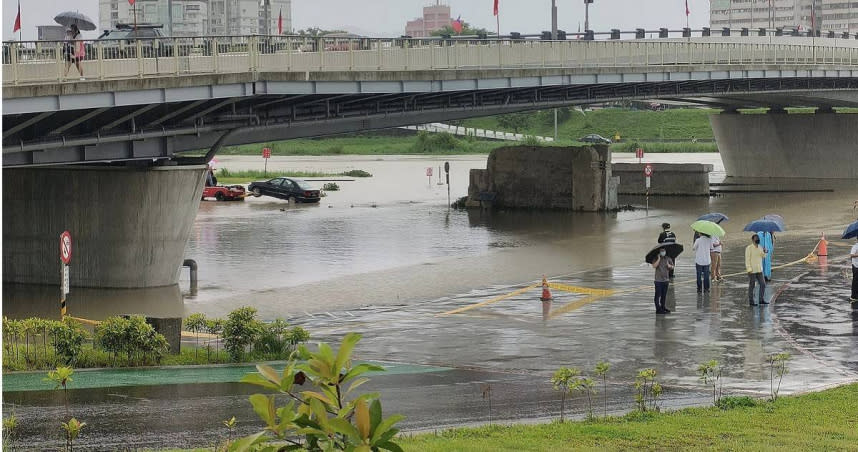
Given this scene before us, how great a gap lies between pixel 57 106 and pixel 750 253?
13.1 metres

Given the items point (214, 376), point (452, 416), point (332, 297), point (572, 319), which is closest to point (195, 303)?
point (332, 297)

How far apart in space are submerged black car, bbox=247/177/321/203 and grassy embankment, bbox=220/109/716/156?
50.8 meters

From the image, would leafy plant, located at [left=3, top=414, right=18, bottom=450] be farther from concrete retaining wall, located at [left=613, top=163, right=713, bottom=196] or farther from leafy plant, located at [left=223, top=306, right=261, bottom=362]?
concrete retaining wall, located at [left=613, top=163, right=713, bottom=196]

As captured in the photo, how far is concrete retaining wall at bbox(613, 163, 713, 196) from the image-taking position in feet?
203

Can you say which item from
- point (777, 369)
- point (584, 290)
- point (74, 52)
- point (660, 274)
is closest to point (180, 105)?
point (74, 52)

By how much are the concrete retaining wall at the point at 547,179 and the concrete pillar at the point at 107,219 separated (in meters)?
25.1

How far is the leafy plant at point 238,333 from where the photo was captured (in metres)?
19.3

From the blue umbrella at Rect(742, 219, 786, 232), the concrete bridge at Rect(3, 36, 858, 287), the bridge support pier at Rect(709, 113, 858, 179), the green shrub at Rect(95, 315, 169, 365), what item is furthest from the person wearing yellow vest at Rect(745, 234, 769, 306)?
the bridge support pier at Rect(709, 113, 858, 179)

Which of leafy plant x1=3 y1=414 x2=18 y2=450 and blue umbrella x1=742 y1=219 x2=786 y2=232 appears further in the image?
blue umbrella x1=742 y1=219 x2=786 y2=232

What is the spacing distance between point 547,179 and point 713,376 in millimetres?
37606

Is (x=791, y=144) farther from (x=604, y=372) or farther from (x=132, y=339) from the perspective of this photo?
(x=604, y=372)

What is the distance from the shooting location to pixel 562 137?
123 m

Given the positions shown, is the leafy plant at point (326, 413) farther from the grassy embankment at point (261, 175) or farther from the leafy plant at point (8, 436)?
the grassy embankment at point (261, 175)

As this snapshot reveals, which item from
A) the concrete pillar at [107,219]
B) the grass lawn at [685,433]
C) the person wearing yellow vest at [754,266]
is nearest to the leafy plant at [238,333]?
the grass lawn at [685,433]
